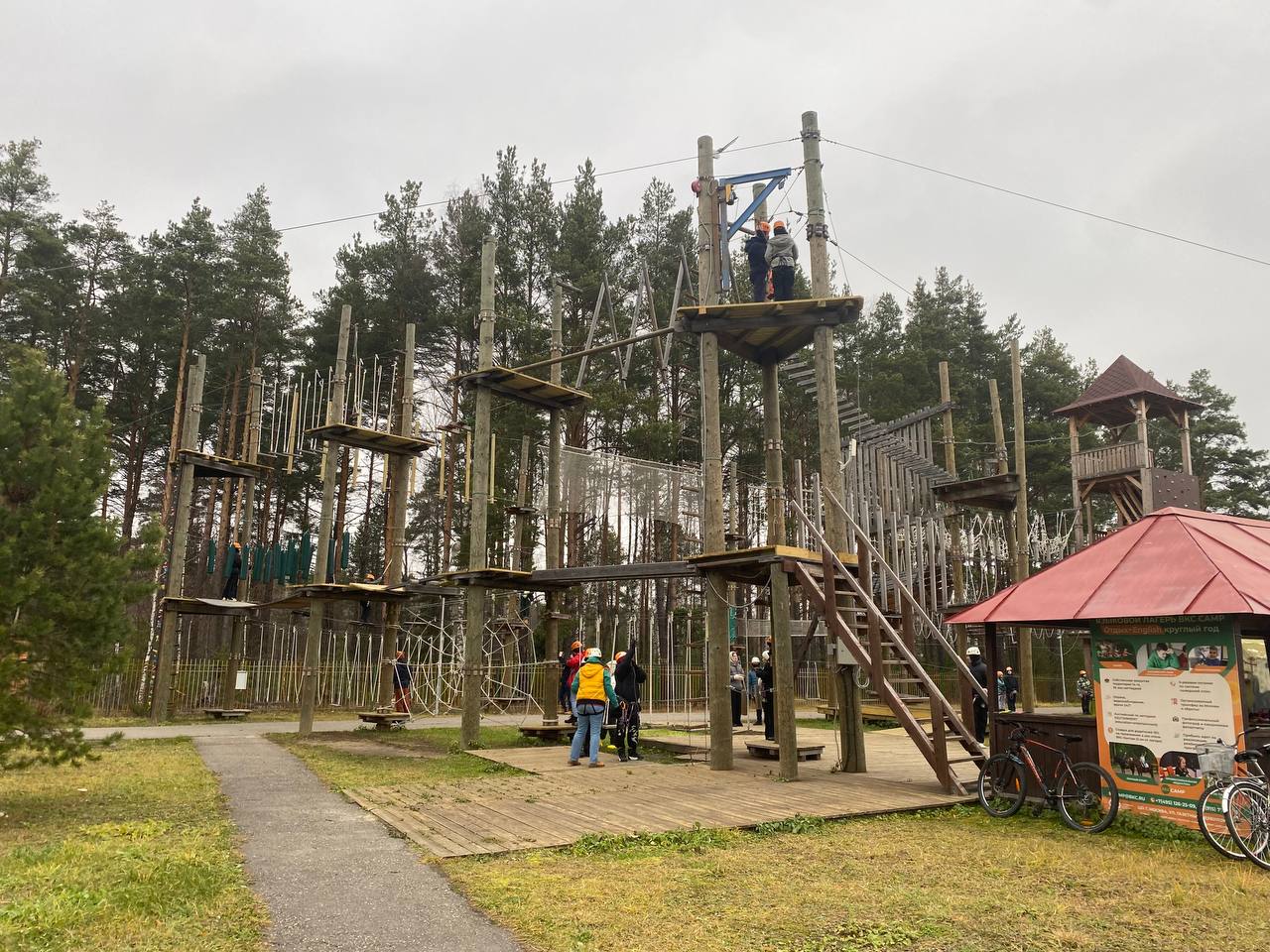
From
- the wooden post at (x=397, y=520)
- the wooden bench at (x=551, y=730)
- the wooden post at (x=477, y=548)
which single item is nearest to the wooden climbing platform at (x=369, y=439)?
the wooden post at (x=397, y=520)

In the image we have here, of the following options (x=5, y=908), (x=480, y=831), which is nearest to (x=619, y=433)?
(x=480, y=831)

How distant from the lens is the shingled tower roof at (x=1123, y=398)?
27000mm

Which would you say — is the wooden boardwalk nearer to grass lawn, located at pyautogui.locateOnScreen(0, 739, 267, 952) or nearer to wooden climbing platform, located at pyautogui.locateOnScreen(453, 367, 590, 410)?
grass lawn, located at pyautogui.locateOnScreen(0, 739, 267, 952)

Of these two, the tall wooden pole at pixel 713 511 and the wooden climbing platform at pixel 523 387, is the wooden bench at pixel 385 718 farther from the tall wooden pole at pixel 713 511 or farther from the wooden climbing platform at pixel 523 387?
the tall wooden pole at pixel 713 511

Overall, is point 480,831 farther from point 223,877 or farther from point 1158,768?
point 1158,768

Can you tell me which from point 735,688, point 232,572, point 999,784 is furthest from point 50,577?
point 232,572

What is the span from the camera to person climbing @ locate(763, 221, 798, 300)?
1226cm

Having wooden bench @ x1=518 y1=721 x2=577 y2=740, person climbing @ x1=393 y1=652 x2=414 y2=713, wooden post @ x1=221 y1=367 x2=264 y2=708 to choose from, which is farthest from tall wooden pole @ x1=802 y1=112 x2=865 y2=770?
wooden post @ x1=221 y1=367 x2=264 y2=708

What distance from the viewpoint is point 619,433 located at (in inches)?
1199

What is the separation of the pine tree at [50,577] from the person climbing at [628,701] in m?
7.22

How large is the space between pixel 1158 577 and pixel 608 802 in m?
5.77

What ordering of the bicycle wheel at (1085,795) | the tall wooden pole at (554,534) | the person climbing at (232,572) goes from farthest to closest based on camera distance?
the person climbing at (232,572)
the tall wooden pole at (554,534)
the bicycle wheel at (1085,795)

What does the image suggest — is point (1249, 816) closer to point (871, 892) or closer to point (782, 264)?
point (871, 892)

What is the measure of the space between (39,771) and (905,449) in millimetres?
14456
